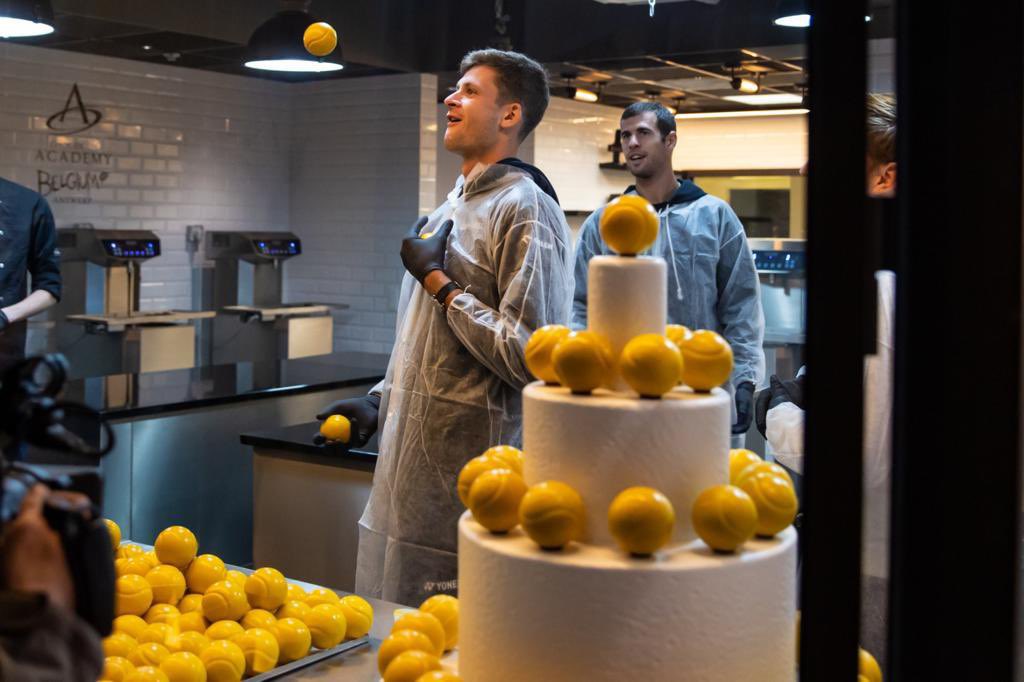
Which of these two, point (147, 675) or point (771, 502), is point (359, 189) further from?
point (771, 502)

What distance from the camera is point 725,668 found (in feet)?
4.40

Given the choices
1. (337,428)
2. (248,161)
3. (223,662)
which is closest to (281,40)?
(337,428)

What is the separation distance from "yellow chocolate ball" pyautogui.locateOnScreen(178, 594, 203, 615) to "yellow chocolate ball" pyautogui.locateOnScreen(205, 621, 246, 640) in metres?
0.11

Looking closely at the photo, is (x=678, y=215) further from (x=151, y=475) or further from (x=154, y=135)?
(x=154, y=135)

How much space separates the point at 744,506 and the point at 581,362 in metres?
0.24

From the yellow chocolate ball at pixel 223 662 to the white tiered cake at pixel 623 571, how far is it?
1.32 ft

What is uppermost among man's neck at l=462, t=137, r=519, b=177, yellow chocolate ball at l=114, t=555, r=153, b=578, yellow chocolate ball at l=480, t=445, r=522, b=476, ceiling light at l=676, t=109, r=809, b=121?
ceiling light at l=676, t=109, r=809, b=121

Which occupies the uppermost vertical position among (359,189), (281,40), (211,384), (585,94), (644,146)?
(585,94)

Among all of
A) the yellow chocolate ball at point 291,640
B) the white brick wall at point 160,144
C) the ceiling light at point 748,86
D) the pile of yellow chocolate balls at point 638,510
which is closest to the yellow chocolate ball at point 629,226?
the pile of yellow chocolate balls at point 638,510

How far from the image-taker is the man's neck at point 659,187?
398 centimetres

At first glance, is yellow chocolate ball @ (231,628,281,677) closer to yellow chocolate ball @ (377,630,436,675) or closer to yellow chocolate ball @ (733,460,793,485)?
yellow chocolate ball @ (377,630,436,675)

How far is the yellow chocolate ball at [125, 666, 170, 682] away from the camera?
62.7 inches

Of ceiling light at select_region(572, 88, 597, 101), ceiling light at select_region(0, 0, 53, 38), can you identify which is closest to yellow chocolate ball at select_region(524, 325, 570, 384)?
→ ceiling light at select_region(0, 0, 53, 38)

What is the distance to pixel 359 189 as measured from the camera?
8.90 m
